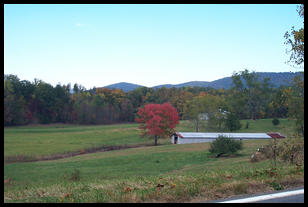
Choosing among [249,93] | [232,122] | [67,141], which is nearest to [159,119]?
[232,122]

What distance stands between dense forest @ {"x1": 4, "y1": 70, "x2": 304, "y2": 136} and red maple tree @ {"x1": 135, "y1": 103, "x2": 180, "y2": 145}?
8323 mm

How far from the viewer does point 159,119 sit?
4678 centimetres

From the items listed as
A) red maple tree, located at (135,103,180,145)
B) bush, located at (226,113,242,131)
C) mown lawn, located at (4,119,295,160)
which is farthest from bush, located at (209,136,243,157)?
bush, located at (226,113,242,131)

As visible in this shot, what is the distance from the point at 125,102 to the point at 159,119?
159ft

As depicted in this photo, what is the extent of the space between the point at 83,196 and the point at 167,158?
23422 millimetres

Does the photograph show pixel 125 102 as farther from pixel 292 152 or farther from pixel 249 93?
pixel 292 152

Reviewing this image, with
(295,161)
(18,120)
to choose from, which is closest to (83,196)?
(295,161)

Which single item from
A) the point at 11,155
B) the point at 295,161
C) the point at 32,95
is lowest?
the point at 11,155

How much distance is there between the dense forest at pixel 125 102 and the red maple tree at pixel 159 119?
27.3ft

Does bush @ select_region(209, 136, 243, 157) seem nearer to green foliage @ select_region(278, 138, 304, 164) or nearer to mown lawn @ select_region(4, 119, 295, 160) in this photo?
mown lawn @ select_region(4, 119, 295, 160)

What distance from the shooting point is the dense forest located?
185 feet

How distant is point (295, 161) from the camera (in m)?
9.19

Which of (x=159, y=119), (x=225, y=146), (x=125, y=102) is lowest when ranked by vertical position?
(x=225, y=146)
